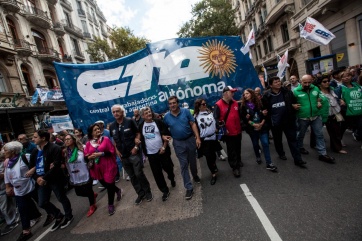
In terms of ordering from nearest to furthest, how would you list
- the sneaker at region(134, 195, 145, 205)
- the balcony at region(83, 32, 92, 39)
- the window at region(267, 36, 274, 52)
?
the sneaker at region(134, 195, 145, 205) < the window at region(267, 36, 274, 52) < the balcony at region(83, 32, 92, 39)

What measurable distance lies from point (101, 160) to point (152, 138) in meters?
1.07

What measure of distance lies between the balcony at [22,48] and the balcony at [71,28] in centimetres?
752

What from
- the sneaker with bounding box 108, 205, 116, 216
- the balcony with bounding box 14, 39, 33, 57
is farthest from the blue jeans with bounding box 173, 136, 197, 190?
the balcony with bounding box 14, 39, 33, 57

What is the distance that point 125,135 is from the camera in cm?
378

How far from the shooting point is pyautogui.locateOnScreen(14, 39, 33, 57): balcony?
1630 cm

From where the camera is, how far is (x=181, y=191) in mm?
4098

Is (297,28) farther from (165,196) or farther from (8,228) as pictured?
(8,228)

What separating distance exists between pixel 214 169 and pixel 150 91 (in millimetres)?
2109

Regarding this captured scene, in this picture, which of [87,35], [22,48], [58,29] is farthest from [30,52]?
[87,35]

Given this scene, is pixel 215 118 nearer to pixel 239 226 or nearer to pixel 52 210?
pixel 239 226

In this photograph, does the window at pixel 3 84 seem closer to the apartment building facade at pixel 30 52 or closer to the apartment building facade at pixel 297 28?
the apartment building facade at pixel 30 52

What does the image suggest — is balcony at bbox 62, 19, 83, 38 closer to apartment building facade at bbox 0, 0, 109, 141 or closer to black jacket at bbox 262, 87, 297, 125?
apartment building facade at bbox 0, 0, 109, 141

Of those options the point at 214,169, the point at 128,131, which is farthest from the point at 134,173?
the point at 214,169

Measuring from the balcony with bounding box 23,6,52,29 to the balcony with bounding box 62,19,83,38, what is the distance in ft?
10.1
